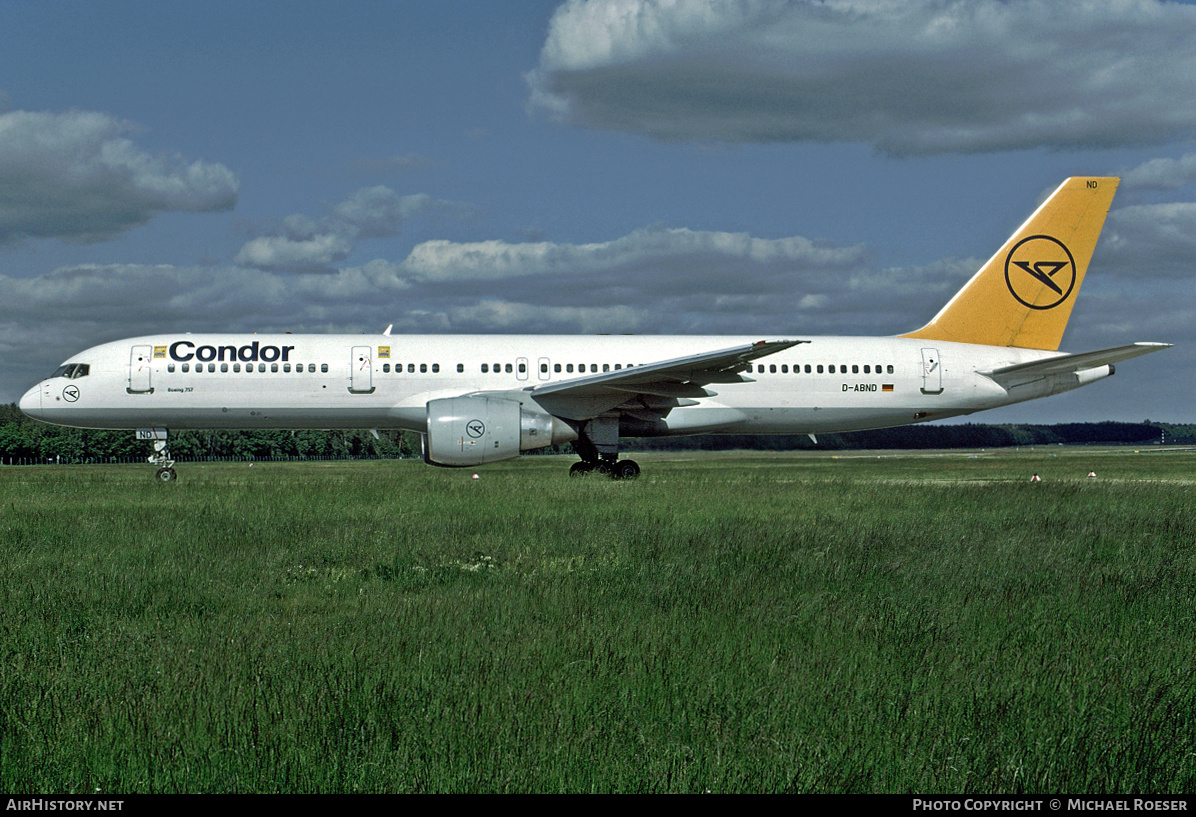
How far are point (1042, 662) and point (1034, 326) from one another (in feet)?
77.6

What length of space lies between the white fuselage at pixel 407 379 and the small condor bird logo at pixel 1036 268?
2.74 meters

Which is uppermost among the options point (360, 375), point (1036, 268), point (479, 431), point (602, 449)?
point (1036, 268)

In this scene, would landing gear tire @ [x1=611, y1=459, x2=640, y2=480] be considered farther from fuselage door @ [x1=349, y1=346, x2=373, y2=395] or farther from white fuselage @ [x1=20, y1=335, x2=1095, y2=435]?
fuselage door @ [x1=349, y1=346, x2=373, y2=395]

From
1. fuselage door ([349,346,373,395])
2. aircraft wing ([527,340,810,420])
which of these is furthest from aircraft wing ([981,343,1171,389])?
fuselage door ([349,346,373,395])

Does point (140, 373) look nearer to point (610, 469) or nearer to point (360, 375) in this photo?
point (360, 375)

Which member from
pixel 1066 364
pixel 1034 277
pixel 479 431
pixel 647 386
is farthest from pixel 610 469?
pixel 1034 277

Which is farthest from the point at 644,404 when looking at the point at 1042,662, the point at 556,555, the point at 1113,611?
the point at 1042,662

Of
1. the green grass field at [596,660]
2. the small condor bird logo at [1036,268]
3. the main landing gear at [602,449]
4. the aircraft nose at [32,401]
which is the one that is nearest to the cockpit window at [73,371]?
the aircraft nose at [32,401]

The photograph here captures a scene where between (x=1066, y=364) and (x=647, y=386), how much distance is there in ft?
36.2

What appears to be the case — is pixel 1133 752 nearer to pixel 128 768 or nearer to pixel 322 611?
pixel 128 768

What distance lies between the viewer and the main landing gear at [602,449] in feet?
74.7

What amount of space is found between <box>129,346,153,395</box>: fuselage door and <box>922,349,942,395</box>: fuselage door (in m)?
19.7

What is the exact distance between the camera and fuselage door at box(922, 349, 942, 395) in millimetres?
25359

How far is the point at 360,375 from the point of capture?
76.2 ft
